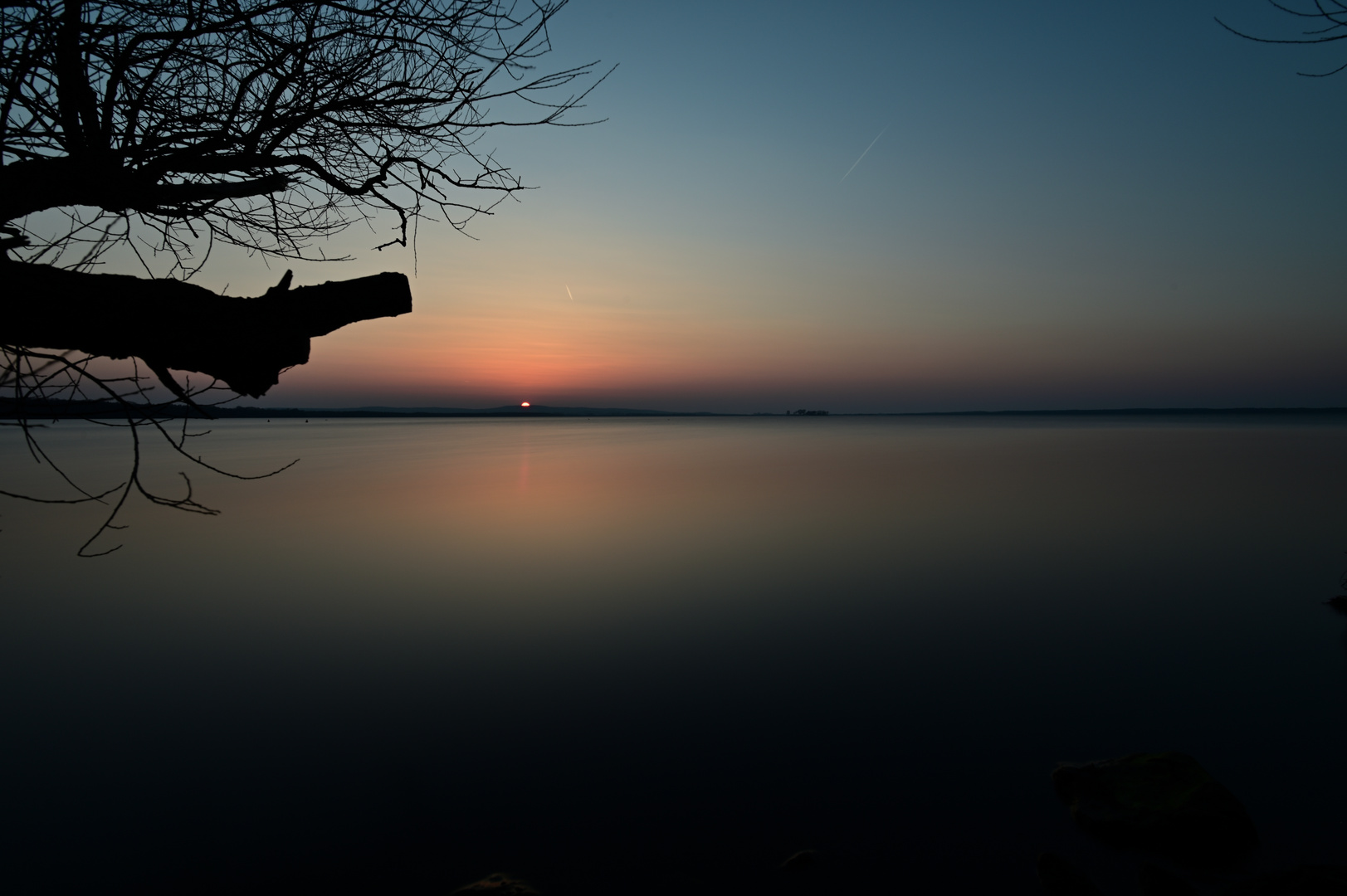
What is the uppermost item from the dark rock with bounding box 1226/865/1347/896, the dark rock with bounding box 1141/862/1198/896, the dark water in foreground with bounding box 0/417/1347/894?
the dark rock with bounding box 1226/865/1347/896

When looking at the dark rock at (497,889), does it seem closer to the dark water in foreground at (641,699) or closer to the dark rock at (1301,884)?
the dark water in foreground at (641,699)

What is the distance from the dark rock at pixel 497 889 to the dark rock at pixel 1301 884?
362 cm

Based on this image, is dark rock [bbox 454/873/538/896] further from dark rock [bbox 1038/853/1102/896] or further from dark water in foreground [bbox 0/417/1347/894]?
dark rock [bbox 1038/853/1102/896]

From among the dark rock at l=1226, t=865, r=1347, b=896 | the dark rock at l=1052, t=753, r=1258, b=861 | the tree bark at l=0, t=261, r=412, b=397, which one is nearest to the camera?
the tree bark at l=0, t=261, r=412, b=397

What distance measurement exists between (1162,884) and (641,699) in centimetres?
411

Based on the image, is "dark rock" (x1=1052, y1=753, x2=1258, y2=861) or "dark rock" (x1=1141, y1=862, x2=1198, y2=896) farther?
"dark rock" (x1=1052, y1=753, x2=1258, y2=861)

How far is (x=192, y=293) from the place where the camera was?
2775mm

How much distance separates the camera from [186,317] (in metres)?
2.75

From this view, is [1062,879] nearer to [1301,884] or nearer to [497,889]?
[1301,884]

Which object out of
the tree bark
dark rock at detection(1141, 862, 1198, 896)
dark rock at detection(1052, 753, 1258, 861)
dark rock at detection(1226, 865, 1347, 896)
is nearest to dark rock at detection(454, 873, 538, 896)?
the tree bark

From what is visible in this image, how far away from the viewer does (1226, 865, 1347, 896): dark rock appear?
3348 mm

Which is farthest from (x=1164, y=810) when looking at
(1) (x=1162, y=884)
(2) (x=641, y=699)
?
(2) (x=641, y=699)

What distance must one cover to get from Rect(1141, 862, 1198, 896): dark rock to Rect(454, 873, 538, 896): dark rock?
3361 millimetres

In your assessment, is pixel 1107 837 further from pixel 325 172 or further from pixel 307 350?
pixel 325 172
